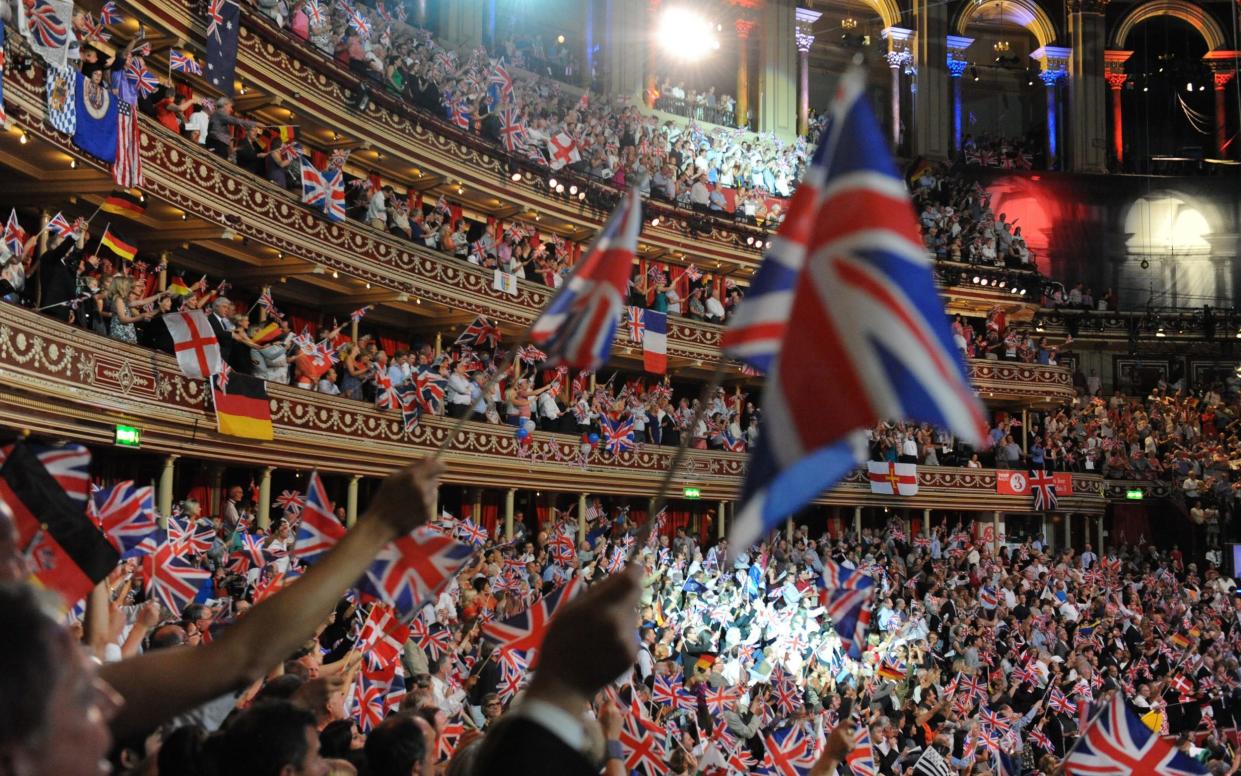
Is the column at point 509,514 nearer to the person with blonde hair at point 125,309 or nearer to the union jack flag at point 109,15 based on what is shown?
the person with blonde hair at point 125,309

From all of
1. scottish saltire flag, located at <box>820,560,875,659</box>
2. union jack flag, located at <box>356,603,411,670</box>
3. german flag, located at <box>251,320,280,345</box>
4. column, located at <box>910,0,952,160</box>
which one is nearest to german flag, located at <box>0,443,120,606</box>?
union jack flag, located at <box>356,603,411,670</box>

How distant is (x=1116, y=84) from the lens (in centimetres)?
4562

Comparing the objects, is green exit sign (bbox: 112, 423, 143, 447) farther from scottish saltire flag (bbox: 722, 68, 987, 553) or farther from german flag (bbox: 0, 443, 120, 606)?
scottish saltire flag (bbox: 722, 68, 987, 553)

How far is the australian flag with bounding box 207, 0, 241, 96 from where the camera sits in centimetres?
1844

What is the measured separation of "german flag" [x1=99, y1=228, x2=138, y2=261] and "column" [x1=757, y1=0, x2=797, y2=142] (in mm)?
25441

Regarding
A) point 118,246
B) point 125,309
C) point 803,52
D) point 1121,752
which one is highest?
point 803,52

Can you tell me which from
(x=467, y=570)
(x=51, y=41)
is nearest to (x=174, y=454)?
(x=467, y=570)

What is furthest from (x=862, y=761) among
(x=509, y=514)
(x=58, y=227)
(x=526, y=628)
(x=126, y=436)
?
(x=509, y=514)

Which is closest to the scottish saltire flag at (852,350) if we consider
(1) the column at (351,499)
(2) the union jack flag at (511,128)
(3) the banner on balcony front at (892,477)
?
(1) the column at (351,499)

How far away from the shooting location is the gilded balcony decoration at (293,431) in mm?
14102

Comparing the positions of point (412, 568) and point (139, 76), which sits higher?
point (139, 76)

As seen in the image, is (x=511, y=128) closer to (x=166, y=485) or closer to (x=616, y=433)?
(x=616, y=433)

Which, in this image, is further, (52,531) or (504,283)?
(504,283)

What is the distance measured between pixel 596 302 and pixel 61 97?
35.7 ft
